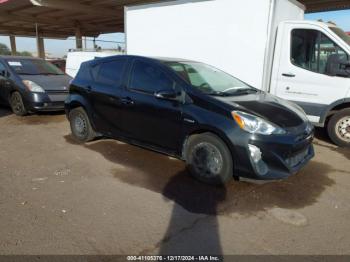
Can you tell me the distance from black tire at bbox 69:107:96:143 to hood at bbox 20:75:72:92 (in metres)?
2.28

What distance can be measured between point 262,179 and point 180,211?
103 cm

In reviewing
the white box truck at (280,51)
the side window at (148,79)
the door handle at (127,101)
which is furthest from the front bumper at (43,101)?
the side window at (148,79)

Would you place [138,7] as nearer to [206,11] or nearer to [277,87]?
[206,11]

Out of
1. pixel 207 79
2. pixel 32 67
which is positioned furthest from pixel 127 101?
pixel 32 67

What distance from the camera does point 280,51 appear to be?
6.31 meters

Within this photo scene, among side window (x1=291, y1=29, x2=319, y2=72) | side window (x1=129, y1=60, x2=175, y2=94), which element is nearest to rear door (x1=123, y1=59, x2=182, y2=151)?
side window (x1=129, y1=60, x2=175, y2=94)

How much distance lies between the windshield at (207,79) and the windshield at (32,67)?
5089mm

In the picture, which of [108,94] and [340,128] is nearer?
[108,94]

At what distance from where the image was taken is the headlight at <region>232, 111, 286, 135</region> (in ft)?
Result: 12.6

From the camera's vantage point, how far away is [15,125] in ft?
24.3

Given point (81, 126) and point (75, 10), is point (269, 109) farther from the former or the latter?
point (75, 10)

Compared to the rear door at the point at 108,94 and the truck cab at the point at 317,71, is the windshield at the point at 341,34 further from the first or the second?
the rear door at the point at 108,94

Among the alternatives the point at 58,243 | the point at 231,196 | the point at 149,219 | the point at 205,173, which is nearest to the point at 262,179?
the point at 231,196

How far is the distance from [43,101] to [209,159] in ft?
16.8
